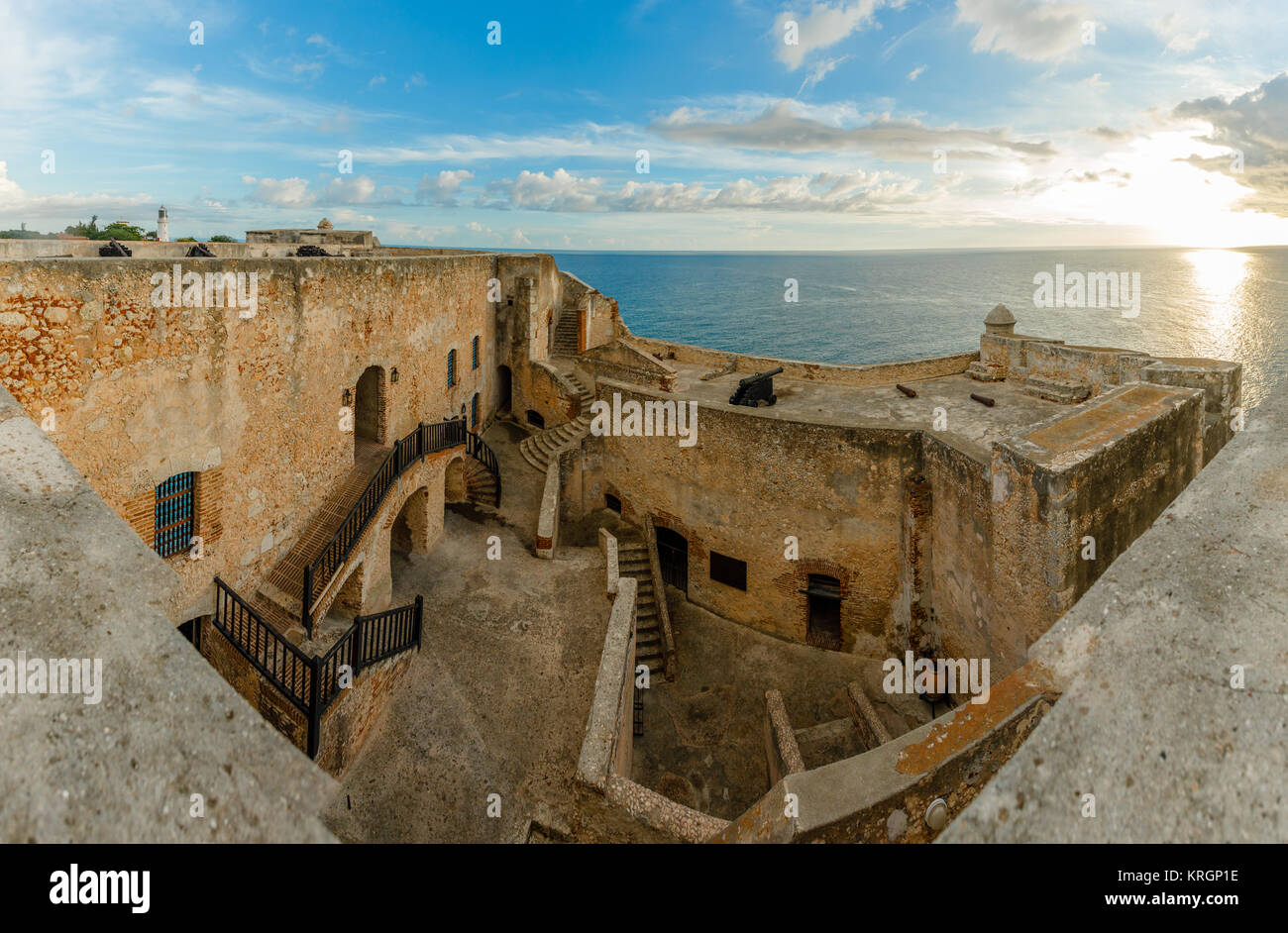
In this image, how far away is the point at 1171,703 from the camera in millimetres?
2141

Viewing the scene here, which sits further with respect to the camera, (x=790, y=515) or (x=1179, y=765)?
(x=790, y=515)

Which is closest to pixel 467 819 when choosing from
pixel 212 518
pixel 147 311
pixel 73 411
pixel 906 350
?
pixel 212 518

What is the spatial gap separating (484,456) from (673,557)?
6.42 m

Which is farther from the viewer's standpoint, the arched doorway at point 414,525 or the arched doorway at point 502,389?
the arched doorway at point 502,389

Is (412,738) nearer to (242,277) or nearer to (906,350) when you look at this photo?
(242,277)

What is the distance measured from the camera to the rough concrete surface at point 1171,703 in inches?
73.7

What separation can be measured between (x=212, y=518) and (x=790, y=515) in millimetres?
11215

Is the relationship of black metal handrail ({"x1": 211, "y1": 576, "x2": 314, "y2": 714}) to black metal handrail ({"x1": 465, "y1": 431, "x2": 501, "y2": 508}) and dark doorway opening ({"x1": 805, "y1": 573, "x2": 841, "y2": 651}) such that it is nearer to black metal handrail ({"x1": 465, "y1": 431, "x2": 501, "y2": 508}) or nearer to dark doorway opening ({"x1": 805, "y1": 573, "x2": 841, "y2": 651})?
black metal handrail ({"x1": 465, "y1": 431, "x2": 501, "y2": 508})

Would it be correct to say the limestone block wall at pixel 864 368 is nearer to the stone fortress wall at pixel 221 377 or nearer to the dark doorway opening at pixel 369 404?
the stone fortress wall at pixel 221 377

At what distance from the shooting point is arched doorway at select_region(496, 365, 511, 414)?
27578 mm

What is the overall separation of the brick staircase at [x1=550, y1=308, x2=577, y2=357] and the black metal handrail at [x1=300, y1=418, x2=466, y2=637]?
16001 mm

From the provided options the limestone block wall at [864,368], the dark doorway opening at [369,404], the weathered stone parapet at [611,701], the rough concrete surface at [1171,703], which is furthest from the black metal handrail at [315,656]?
the limestone block wall at [864,368]

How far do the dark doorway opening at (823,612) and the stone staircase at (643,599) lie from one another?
3.67 meters

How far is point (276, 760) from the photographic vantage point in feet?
6.21
